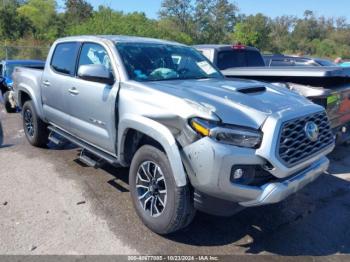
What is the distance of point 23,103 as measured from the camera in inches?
266

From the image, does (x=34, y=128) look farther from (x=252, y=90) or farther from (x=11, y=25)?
(x=11, y=25)

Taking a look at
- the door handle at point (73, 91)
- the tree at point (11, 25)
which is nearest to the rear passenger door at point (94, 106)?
the door handle at point (73, 91)

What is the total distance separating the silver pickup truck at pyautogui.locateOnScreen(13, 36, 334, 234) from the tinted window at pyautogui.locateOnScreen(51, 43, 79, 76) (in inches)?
3.2

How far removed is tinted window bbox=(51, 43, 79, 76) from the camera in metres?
5.02

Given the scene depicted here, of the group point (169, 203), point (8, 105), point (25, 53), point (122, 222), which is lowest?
point (8, 105)

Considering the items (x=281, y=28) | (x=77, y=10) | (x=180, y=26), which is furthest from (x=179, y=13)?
(x=281, y=28)

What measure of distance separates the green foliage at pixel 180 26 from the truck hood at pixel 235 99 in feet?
67.6

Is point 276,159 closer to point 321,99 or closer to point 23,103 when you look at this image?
point 321,99

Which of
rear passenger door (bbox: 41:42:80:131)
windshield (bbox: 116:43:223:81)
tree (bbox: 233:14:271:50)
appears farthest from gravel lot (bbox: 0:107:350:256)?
tree (bbox: 233:14:271:50)

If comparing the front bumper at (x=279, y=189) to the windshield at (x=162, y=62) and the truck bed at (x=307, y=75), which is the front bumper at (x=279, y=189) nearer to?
the windshield at (x=162, y=62)

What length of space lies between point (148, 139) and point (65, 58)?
2374mm

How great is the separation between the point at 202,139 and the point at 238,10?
60.8 metres

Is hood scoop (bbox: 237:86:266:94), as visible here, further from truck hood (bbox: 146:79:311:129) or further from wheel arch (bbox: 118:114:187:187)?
wheel arch (bbox: 118:114:187:187)

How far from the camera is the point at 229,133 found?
9.68 feet
